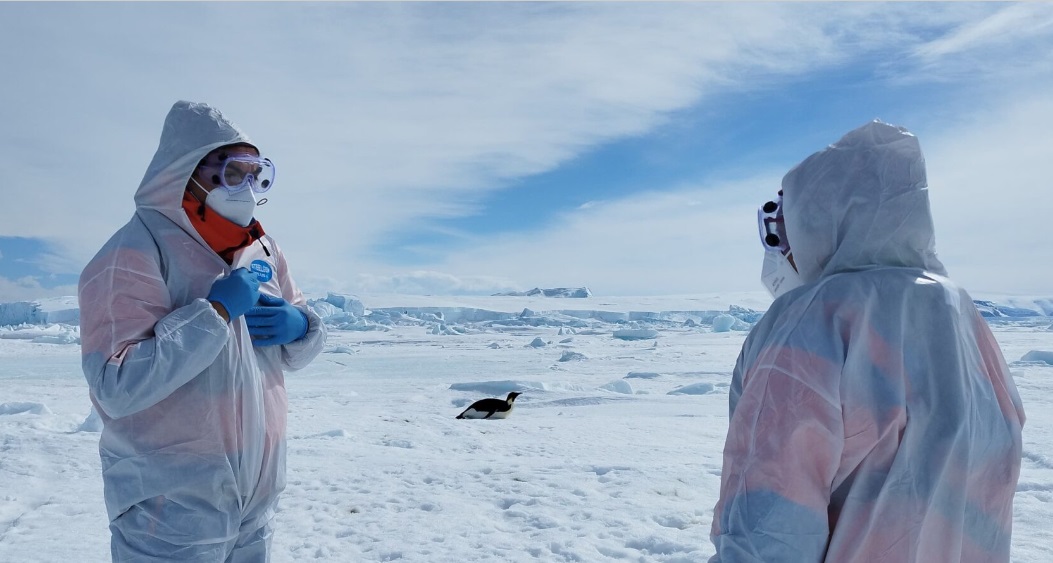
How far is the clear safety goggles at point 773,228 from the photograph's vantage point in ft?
4.43

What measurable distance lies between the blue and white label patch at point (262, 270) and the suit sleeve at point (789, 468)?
133 centimetres

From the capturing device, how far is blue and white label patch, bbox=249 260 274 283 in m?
1.83

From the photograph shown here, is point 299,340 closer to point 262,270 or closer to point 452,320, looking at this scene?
point 262,270

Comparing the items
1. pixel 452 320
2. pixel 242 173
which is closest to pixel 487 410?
pixel 242 173

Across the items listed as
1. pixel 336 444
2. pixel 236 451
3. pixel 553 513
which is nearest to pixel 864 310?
pixel 236 451

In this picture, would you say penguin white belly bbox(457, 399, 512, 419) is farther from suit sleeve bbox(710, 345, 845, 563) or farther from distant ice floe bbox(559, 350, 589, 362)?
distant ice floe bbox(559, 350, 589, 362)

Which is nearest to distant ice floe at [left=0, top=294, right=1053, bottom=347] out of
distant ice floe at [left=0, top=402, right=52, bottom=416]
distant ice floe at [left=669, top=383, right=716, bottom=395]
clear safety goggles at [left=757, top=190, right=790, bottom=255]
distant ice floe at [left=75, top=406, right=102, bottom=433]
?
distant ice floe at [left=669, top=383, right=716, bottom=395]

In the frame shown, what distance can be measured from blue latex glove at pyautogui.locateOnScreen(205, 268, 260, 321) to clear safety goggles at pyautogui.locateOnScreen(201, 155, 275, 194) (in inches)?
9.8

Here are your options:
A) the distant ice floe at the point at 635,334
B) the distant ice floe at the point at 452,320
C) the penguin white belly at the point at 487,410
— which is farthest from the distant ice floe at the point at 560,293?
the penguin white belly at the point at 487,410

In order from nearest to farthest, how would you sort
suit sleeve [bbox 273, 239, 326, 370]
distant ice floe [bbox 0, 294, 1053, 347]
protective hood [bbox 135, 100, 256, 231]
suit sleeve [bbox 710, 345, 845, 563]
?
suit sleeve [bbox 710, 345, 845, 563] → protective hood [bbox 135, 100, 256, 231] → suit sleeve [bbox 273, 239, 326, 370] → distant ice floe [bbox 0, 294, 1053, 347]

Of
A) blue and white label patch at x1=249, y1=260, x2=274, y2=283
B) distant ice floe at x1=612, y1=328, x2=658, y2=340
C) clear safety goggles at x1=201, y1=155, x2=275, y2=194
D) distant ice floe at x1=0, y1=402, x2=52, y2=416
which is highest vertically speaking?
clear safety goggles at x1=201, y1=155, x2=275, y2=194

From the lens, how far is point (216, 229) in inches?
66.7

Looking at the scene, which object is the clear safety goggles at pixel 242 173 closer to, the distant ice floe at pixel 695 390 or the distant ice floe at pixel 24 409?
the distant ice floe at pixel 24 409

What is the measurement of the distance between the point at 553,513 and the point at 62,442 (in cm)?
386
